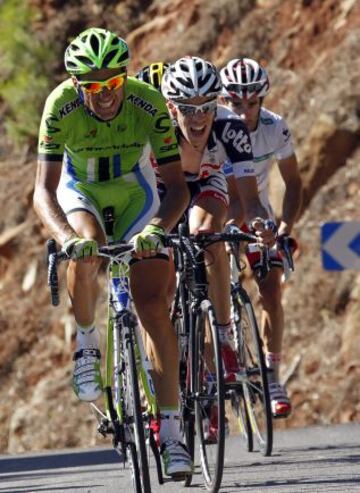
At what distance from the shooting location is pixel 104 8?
2614cm

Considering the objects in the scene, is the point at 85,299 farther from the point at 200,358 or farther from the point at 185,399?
the point at 185,399

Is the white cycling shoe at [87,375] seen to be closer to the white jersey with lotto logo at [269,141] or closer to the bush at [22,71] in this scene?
the white jersey with lotto logo at [269,141]

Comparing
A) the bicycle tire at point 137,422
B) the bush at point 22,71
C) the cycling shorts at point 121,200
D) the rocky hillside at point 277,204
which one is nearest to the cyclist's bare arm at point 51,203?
the cycling shorts at point 121,200

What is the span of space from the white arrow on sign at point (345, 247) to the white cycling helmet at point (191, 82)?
390cm

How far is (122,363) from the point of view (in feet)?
27.0

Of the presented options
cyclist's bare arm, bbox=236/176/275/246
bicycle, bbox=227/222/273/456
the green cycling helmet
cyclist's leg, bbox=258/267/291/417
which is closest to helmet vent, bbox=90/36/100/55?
the green cycling helmet

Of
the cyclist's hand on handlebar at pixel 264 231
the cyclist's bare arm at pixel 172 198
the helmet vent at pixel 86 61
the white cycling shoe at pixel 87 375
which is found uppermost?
the helmet vent at pixel 86 61

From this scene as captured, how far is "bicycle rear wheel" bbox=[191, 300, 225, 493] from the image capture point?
28.8 ft

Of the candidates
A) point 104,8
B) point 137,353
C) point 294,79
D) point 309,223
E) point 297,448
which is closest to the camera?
point 137,353

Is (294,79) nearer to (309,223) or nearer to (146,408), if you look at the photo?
(309,223)

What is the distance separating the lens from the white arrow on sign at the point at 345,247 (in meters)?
13.5

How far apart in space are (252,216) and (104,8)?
16.6 m

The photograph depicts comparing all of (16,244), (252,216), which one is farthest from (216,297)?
(16,244)

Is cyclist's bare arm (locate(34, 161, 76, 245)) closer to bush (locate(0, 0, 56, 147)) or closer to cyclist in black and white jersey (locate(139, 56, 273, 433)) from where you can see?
cyclist in black and white jersey (locate(139, 56, 273, 433))
